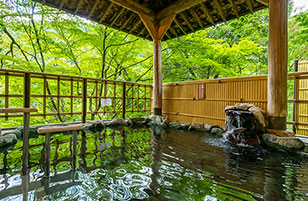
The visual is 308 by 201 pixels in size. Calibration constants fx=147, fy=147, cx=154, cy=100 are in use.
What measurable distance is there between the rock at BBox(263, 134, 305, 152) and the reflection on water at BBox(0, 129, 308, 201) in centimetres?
29

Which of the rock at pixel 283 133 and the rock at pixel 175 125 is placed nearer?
the rock at pixel 283 133

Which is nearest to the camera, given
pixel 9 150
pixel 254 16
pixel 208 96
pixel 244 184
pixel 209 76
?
pixel 244 184

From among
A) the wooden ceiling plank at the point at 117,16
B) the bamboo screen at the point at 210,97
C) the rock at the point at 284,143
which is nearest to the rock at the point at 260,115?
the rock at the point at 284,143

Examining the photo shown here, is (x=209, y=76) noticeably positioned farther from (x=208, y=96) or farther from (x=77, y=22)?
(x=77, y=22)

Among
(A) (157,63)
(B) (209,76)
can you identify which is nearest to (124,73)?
(A) (157,63)

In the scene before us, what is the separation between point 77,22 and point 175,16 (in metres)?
4.20

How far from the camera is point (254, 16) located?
8398 mm

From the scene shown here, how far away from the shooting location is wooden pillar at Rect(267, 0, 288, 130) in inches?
137

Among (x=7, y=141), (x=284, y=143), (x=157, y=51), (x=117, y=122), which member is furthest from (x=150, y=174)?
(x=157, y=51)

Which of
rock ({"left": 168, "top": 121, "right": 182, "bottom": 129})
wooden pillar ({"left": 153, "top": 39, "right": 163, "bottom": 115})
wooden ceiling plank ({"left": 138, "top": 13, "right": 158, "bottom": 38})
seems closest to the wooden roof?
wooden ceiling plank ({"left": 138, "top": 13, "right": 158, "bottom": 38})

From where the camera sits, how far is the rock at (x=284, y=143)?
3.05 meters

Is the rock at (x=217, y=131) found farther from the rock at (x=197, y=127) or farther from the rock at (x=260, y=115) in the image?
the rock at (x=260, y=115)

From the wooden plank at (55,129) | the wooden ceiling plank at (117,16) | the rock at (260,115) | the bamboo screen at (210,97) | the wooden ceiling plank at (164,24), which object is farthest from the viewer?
the wooden ceiling plank at (164,24)

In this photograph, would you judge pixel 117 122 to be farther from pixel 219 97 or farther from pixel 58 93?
pixel 219 97
